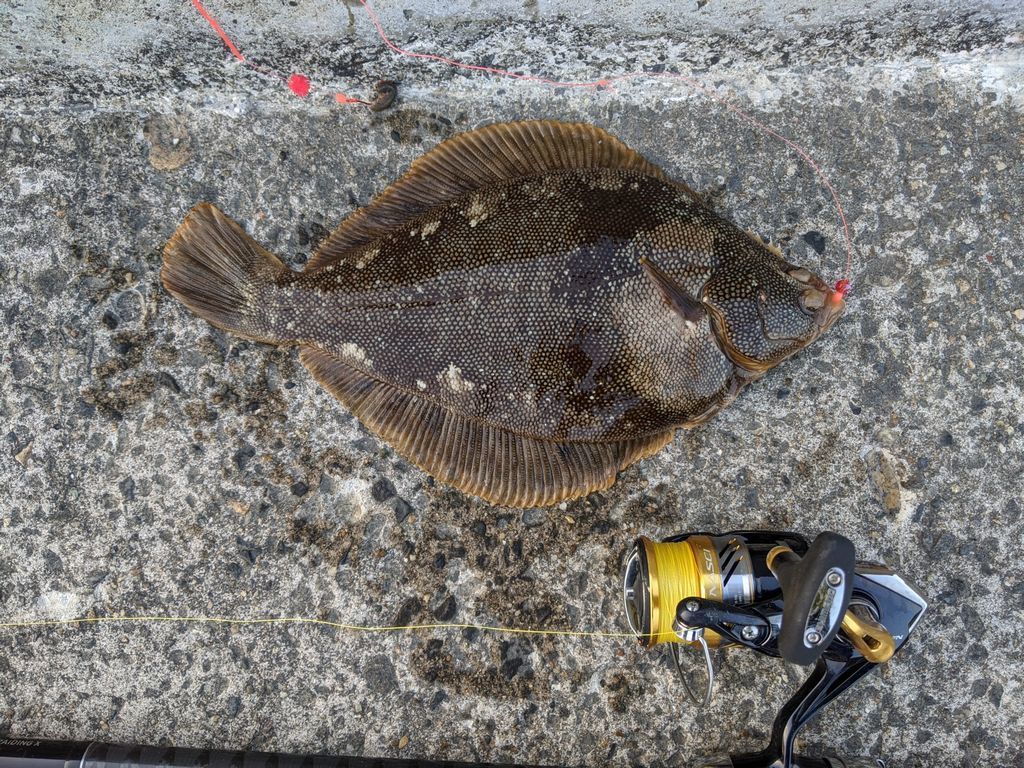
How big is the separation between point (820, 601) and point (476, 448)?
0.91 m

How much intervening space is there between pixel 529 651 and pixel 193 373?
1.27 metres

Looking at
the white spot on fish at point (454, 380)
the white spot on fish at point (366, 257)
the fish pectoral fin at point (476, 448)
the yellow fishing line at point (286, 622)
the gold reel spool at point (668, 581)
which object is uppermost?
the white spot on fish at point (366, 257)

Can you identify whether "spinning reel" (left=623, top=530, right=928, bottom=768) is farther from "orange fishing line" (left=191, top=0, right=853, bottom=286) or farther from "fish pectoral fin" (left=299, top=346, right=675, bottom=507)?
"orange fishing line" (left=191, top=0, right=853, bottom=286)

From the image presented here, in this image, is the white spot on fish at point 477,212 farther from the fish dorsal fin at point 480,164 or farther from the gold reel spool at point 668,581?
the gold reel spool at point 668,581

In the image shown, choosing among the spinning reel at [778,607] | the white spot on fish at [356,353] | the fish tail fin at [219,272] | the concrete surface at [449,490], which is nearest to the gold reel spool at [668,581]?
the spinning reel at [778,607]

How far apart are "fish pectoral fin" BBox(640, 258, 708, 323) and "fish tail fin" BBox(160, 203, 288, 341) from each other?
985 mm

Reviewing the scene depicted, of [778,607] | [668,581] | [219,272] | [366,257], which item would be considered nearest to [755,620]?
[778,607]

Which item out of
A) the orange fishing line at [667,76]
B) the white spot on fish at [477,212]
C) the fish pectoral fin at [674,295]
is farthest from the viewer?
the orange fishing line at [667,76]

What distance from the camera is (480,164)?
5.95ft

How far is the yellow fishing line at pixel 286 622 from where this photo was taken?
1.88 meters

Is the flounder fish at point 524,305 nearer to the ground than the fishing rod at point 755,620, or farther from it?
farther from it

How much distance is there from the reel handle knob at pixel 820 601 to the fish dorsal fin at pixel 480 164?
106 centimetres

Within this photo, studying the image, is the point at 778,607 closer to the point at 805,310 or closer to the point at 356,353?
the point at 805,310

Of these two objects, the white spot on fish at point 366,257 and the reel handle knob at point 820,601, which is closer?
the reel handle knob at point 820,601
